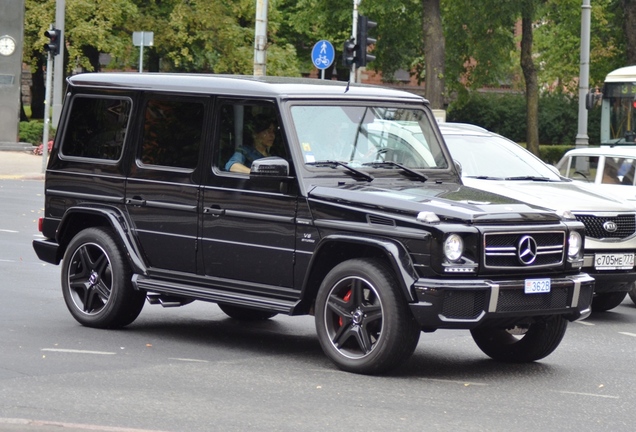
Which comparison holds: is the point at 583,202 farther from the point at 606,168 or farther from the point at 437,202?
the point at 437,202

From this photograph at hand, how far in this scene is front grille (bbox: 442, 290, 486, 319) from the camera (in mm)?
7902

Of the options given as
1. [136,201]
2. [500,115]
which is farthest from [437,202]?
[500,115]

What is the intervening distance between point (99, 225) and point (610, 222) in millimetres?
4720

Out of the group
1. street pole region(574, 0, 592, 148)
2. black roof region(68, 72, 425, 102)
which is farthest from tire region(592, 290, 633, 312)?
street pole region(574, 0, 592, 148)

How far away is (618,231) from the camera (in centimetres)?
1207

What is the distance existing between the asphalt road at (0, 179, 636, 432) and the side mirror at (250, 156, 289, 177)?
1.26 m

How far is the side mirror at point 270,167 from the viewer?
870cm

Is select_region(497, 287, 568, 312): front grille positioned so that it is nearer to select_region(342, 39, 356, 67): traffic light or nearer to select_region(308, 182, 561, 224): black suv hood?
select_region(308, 182, 561, 224): black suv hood

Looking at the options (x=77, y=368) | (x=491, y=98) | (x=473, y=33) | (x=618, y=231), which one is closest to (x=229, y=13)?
(x=473, y=33)

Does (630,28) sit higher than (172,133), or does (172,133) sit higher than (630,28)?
(630,28)

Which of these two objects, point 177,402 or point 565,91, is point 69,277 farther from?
point 565,91

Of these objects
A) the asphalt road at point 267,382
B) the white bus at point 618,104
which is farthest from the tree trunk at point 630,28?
the asphalt road at point 267,382

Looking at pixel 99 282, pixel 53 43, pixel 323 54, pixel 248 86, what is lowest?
pixel 99 282

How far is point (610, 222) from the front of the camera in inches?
473
